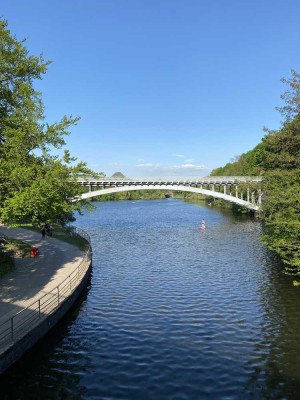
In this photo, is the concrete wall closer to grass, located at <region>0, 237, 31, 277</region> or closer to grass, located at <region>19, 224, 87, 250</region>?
grass, located at <region>0, 237, 31, 277</region>

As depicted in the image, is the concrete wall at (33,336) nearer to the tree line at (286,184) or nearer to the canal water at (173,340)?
the canal water at (173,340)

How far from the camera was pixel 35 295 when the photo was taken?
1941 cm

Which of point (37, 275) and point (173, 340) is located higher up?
point (37, 275)

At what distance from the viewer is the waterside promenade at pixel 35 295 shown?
46.4ft

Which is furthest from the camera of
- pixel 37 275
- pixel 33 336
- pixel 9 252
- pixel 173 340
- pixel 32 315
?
pixel 9 252

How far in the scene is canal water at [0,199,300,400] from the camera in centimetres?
1293

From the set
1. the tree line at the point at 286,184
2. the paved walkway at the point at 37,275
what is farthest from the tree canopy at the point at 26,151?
the tree line at the point at 286,184

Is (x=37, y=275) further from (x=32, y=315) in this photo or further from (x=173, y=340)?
(x=173, y=340)

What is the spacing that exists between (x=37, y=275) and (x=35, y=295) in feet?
14.9

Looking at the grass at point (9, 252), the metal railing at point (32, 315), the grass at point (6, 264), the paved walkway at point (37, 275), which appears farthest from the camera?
the grass at point (9, 252)

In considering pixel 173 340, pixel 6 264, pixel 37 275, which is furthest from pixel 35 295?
pixel 173 340

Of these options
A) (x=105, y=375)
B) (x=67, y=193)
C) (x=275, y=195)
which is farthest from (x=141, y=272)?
(x=105, y=375)

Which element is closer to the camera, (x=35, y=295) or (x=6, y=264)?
(x=35, y=295)

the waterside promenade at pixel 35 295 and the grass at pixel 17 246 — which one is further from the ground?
the grass at pixel 17 246
